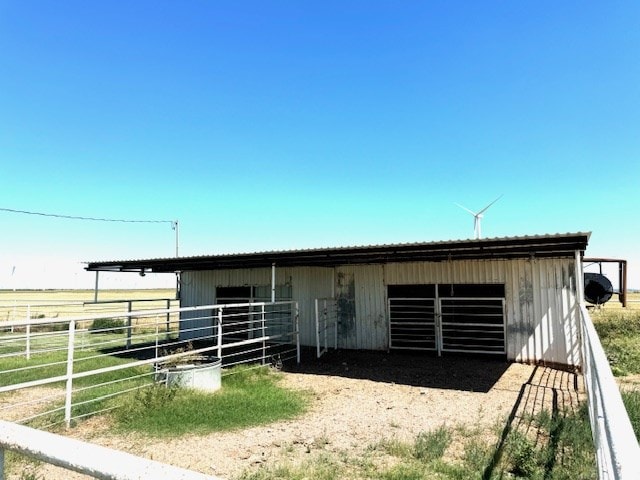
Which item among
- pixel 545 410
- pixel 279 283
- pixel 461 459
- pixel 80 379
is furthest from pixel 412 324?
pixel 80 379

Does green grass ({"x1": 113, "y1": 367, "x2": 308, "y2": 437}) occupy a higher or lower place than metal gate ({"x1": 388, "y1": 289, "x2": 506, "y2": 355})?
lower

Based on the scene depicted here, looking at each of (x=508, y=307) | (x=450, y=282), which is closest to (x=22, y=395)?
(x=450, y=282)

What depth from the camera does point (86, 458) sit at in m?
1.04

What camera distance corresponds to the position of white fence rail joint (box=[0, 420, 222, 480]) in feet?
3.12

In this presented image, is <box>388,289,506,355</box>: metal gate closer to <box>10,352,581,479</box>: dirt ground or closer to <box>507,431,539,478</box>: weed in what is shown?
<box>10,352,581,479</box>: dirt ground

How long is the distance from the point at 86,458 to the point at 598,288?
17.7m

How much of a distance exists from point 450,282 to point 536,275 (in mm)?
2094

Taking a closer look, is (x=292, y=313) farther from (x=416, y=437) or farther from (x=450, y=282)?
(x=416, y=437)

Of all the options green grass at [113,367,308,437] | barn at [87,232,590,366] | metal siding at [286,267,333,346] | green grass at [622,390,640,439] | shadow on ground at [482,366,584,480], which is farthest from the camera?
metal siding at [286,267,333,346]

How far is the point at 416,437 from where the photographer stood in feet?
17.9

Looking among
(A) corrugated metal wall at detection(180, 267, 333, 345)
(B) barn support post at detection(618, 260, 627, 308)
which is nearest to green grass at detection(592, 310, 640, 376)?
(B) barn support post at detection(618, 260, 627, 308)

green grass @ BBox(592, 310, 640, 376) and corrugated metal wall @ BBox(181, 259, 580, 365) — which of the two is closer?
green grass @ BBox(592, 310, 640, 376)

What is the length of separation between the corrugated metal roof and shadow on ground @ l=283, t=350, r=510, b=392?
2594 mm

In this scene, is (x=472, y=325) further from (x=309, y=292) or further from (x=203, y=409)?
(x=203, y=409)
